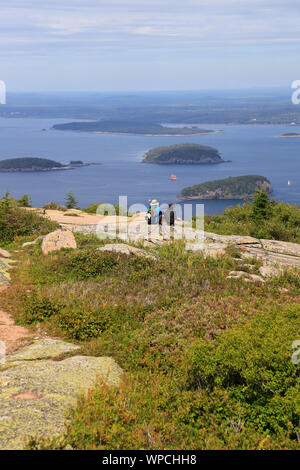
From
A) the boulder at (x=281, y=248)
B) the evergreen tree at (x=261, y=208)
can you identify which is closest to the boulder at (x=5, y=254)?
the boulder at (x=281, y=248)

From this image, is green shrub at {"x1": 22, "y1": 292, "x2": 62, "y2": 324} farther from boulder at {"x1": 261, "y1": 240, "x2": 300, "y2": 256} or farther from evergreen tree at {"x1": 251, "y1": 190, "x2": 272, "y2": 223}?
evergreen tree at {"x1": 251, "y1": 190, "x2": 272, "y2": 223}

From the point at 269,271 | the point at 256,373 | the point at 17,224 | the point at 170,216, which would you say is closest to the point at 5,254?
the point at 17,224

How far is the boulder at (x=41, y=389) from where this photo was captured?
6.19 m

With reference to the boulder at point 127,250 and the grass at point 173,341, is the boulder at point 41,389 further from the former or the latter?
the boulder at point 127,250

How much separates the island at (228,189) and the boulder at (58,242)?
149017mm

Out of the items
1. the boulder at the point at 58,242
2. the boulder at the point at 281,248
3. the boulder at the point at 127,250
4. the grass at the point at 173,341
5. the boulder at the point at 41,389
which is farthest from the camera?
the boulder at the point at 281,248

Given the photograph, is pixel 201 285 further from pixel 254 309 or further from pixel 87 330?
pixel 87 330

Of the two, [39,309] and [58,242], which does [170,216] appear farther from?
[39,309]

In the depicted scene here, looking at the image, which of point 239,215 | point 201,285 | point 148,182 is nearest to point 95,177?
point 148,182

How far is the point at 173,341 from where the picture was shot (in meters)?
9.59

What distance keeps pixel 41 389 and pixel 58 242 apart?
10.5 meters

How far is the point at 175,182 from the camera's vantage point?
631 feet

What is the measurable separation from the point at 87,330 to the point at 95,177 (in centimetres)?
18496

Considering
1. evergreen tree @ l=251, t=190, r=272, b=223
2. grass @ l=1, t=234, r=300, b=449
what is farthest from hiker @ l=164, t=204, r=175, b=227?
evergreen tree @ l=251, t=190, r=272, b=223
